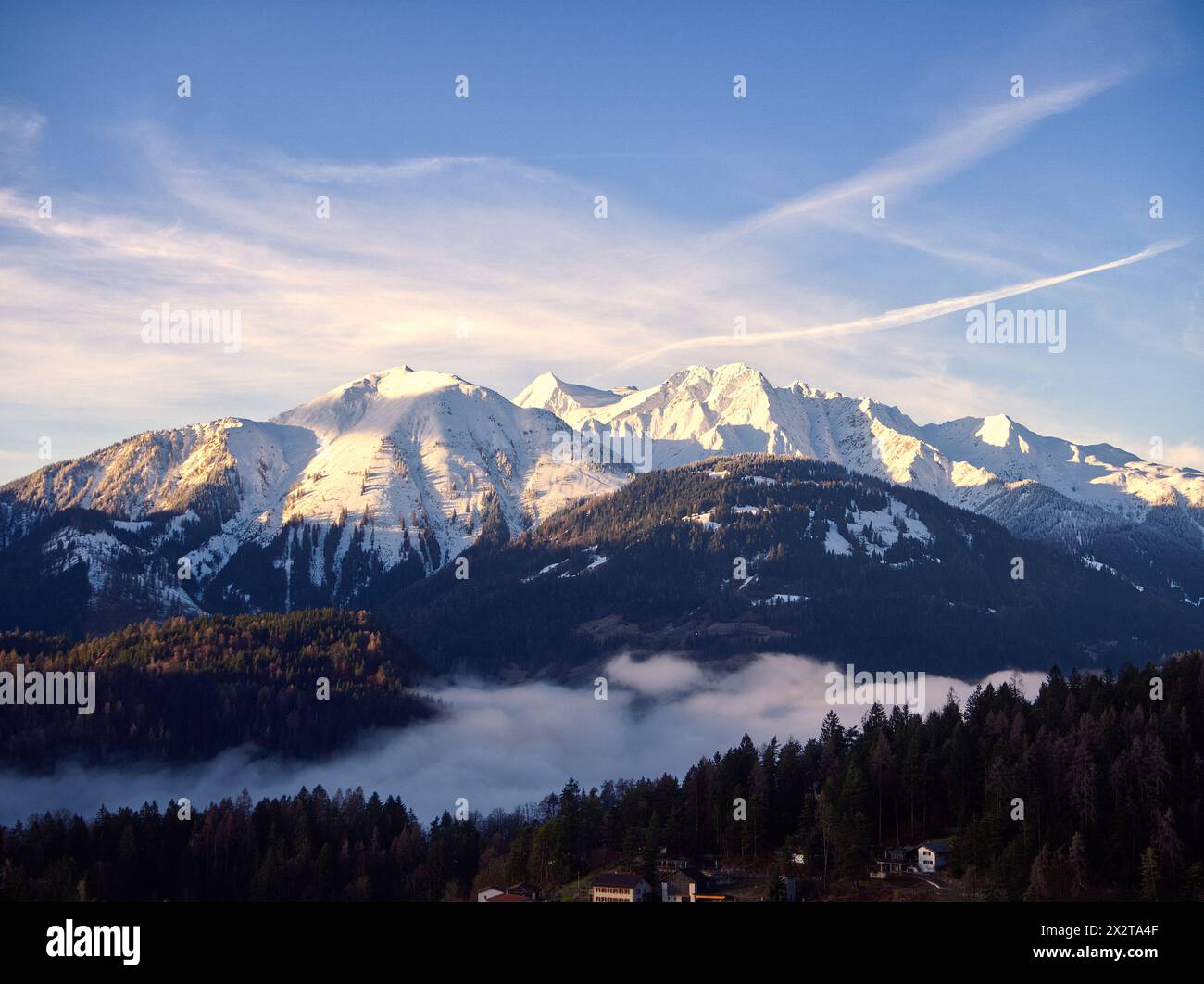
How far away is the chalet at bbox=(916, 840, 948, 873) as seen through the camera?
128 meters

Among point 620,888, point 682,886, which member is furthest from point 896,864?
point 620,888

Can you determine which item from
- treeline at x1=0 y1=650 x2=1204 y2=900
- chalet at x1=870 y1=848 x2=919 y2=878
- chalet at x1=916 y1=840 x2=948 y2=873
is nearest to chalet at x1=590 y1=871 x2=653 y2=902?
treeline at x1=0 y1=650 x2=1204 y2=900

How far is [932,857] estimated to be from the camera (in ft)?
422

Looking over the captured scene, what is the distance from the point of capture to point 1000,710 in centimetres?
15688

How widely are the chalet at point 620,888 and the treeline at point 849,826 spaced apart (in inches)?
257

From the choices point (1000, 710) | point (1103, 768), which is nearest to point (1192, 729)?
point (1103, 768)

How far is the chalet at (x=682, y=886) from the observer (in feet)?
414

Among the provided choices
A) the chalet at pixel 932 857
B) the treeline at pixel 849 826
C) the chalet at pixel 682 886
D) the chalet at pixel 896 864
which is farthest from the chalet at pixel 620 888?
the chalet at pixel 932 857

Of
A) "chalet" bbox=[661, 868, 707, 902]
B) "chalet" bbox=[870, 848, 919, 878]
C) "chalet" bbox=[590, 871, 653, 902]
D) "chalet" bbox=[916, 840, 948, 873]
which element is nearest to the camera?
"chalet" bbox=[661, 868, 707, 902]

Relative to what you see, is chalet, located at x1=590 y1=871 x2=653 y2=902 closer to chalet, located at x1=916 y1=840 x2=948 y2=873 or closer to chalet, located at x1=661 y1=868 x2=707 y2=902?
chalet, located at x1=661 y1=868 x2=707 y2=902

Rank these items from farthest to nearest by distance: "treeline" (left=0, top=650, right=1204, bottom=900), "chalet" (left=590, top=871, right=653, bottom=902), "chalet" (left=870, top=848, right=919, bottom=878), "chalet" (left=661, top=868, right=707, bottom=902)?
"chalet" (left=590, top=871, right=653, bottom=902) → "chalet" (left=870, top=848, right=919, bottom=878) → "chalet" (left=661, top=868, right=707, bottom=902) → "treeline" (left=0, top=650, right=1204, bottom=900)

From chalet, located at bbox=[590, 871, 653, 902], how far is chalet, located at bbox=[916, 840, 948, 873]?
93.3 ft

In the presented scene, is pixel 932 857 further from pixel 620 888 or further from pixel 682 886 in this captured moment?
pixel 620 888
